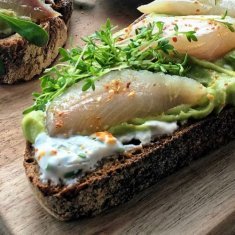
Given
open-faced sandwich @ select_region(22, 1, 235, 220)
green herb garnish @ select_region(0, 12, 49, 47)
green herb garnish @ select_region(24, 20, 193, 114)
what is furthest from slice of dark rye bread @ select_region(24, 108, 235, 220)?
green herb garnish @ select_region(0, 12, 49, 47)

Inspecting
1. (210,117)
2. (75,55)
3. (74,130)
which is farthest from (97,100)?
(210,117)

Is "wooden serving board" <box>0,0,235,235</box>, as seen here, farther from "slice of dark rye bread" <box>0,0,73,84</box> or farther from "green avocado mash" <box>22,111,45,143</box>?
"slice of dark rye bread" <box>0,0,73,84</box>

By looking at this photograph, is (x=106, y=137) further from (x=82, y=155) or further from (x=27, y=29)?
(x=27, y=29)

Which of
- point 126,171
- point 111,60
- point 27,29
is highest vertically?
point 111,60

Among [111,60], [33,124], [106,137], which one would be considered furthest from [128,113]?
[33,124]

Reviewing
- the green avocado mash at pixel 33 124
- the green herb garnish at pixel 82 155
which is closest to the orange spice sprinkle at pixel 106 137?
the green herb garnish at pixel 82 155

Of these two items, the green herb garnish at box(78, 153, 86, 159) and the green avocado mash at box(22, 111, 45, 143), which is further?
the green avocado mash at box(22, 111, 45, 143)

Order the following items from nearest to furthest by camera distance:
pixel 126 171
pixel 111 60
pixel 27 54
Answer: pixel 126 171 < pixel 111 60 < pixel 27 54
